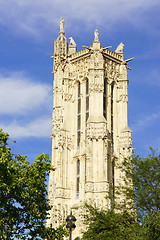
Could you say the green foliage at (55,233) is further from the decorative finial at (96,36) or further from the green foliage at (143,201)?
the decorative finial at (96,36)

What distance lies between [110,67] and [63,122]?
28.9 ft

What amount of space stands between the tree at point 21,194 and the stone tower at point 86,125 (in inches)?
941

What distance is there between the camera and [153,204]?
→ 28.5m

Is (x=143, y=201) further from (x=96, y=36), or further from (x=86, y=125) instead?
(x=96, y=36)

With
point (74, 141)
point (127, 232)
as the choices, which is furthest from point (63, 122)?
point (127, 232)

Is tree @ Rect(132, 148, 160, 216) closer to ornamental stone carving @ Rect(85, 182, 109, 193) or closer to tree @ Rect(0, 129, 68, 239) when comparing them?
tree @ Rect(0, 129, 68, 239)

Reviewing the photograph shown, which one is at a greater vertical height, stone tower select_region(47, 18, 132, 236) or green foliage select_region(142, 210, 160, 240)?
stone tower select_region(47, 18, 132, 236)

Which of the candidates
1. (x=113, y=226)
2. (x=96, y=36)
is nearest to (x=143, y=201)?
(x=113, y=226)

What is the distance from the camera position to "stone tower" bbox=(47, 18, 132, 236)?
50916 millimetres

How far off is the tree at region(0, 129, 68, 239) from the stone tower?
23.9 meters

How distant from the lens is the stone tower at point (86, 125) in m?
50.9

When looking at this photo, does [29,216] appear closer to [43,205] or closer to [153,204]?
[43,205]

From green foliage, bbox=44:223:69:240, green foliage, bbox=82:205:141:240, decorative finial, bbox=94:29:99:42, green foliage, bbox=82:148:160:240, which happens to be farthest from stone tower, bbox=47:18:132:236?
green foliage, bbox=44:223:69:240

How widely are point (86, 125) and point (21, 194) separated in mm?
A: 31469
